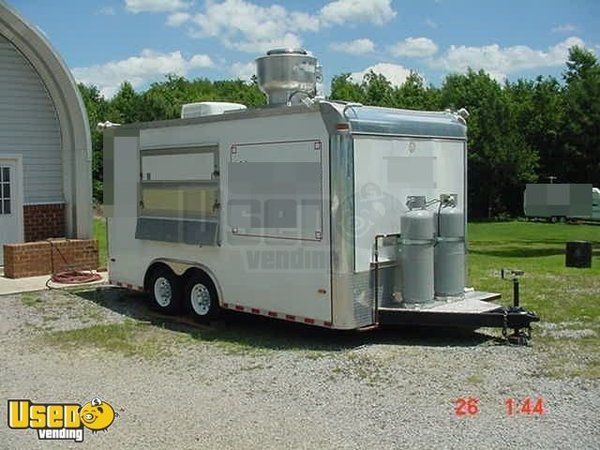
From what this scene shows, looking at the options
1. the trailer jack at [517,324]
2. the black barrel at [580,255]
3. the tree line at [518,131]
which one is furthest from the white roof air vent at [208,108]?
the tree line at [518,131]

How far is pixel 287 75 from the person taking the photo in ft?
32.0

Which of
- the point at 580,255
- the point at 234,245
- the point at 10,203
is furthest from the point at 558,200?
the point at 234,245

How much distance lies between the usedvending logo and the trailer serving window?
10.9 ft

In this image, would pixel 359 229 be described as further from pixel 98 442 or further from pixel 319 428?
pixel 98 442

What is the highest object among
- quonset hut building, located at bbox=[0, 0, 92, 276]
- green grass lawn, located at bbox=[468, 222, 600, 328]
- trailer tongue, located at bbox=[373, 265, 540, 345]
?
quonset hut building, located at bbox=[0, 0, 92, 276]

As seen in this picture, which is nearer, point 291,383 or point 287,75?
point 291,383

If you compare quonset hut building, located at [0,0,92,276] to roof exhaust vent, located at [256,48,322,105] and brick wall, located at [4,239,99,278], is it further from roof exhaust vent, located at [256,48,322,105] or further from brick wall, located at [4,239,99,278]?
roof exhaust vent, located at [256,48,322,105]

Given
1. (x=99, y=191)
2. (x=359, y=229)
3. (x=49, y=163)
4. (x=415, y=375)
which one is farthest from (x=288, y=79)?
(x=99, y=191)

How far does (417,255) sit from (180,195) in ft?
10.9

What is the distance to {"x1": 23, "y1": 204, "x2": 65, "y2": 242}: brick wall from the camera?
15.1 m

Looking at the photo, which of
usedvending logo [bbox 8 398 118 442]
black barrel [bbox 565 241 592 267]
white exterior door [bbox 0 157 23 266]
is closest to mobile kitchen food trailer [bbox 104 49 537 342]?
usedvending logo [bbox 8 398 118 442]

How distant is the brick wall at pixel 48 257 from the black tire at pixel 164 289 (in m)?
4.28

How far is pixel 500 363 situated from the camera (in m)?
7.66

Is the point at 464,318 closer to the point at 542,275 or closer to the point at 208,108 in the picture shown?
the point at 208,108
